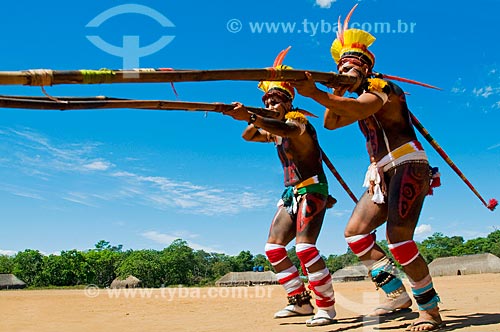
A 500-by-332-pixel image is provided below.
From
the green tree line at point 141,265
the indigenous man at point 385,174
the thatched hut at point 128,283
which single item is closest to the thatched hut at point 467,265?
the green tree line at point 141,265

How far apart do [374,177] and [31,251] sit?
278 ft

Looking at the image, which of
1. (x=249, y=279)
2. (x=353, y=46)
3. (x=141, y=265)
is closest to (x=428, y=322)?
(x=353, y=46)

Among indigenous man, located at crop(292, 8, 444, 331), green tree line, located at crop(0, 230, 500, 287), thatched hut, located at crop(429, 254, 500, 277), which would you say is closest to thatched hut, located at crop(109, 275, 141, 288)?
green tree line, located at crop(0, 230, 500, 287)

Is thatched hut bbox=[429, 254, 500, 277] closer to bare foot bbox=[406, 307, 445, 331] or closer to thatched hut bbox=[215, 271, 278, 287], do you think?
thatched hut bbox=[215, 271, 278, 287]

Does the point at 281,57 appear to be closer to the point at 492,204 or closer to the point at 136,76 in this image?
the point at 492,204

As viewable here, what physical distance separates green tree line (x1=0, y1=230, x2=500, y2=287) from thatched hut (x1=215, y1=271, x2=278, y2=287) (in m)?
12.8

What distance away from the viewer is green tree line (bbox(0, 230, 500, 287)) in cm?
7462

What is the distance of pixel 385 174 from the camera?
Answer: 4.70m

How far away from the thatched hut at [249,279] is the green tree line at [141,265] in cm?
1280

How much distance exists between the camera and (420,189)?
14.6 feet

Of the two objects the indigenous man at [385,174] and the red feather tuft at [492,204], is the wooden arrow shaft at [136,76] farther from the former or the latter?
the red feather tuft at [492,204]

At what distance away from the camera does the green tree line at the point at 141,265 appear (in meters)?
74.6

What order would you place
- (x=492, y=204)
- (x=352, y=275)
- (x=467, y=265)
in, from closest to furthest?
1. (x=492, y=204)
2. (x=467, y=265)
3. (x=352, y=275)

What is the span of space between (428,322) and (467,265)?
1734 inches
